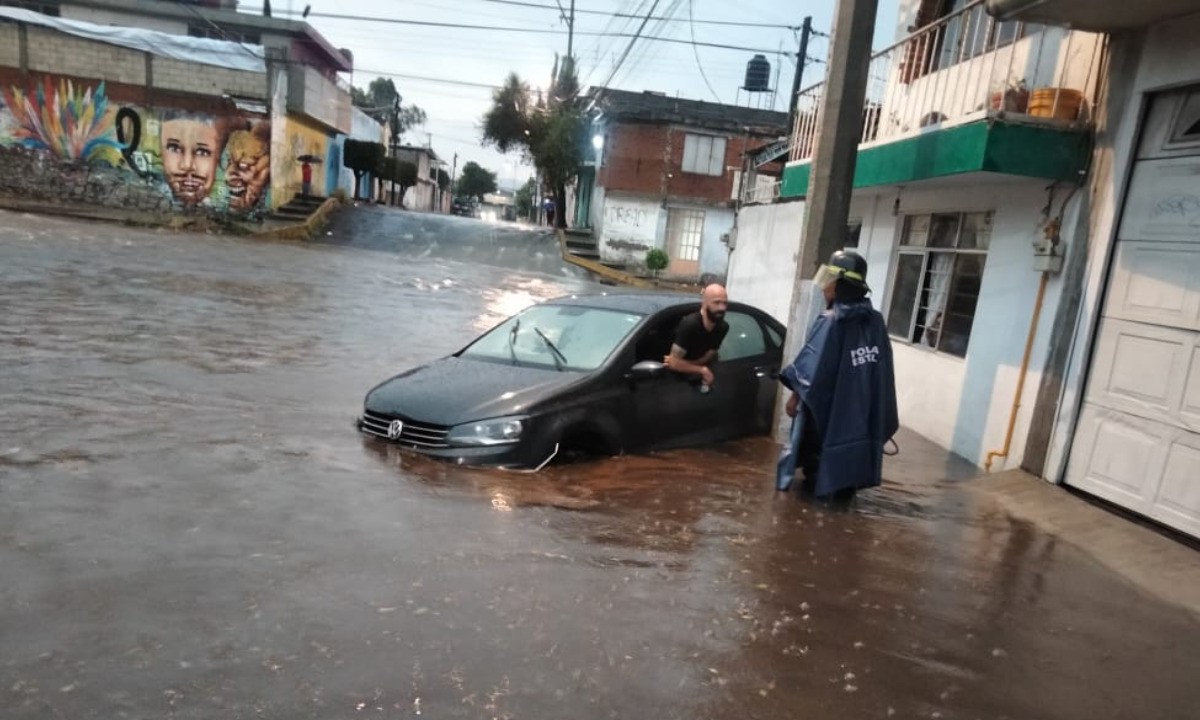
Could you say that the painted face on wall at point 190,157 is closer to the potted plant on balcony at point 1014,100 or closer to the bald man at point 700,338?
the bald man at point 700,338

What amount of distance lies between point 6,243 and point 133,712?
57.4ft

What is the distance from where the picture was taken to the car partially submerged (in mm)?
5133

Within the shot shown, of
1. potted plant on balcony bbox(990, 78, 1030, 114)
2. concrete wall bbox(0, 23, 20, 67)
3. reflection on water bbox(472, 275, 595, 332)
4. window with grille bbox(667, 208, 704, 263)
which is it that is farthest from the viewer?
window with grille bbox(667, 208, 704, 263)

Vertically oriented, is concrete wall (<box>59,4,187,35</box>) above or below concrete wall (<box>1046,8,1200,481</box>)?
above

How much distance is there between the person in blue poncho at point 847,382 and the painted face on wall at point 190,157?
2592 cm

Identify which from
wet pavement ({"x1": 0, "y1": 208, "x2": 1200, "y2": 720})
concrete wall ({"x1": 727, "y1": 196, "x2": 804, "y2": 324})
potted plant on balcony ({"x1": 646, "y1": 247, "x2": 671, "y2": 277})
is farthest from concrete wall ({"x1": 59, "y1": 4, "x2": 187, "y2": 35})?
wet pavement ({"x1": 0, "y1": 208, "x2": 1200, "y2": 720})

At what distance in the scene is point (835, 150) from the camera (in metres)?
6.58

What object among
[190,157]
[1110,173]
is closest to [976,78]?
[1110,173]

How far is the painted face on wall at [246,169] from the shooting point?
26.3 m

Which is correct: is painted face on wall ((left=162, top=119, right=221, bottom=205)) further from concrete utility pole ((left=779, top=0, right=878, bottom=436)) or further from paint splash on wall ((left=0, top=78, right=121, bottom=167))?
concrete utility pole ((left=779, top=0, right=878, bottom=436))

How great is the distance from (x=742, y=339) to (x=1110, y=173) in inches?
118

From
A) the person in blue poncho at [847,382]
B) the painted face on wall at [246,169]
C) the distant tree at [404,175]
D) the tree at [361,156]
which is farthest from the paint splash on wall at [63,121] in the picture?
the person in blue poncho at [847,382]

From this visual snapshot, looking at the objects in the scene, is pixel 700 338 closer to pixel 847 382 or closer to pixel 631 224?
pixel 847 382

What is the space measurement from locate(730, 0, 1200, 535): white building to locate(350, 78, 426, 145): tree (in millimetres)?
50611
